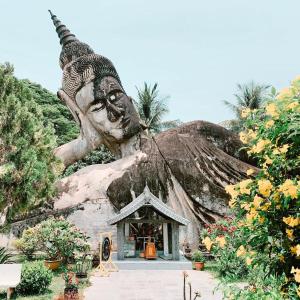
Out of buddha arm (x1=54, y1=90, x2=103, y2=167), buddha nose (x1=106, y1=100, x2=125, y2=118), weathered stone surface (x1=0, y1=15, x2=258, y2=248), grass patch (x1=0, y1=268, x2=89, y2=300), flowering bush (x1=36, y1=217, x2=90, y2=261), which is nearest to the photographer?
grass patch (x1=0, y1=268, x2=89, y2=300)

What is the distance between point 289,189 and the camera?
2.62 meters

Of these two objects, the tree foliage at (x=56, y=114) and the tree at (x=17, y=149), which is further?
the tree foliage at (x=56, y=114)

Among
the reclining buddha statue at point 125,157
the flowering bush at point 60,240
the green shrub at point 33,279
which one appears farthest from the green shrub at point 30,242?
the green shrub at point 33,279

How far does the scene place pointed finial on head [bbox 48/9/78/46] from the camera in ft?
64.1

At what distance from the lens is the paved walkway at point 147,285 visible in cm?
814

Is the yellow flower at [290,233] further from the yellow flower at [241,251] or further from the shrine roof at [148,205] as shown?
the shrine roof at [148,205]

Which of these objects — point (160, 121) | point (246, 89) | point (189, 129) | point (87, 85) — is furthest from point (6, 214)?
point (246, 89)

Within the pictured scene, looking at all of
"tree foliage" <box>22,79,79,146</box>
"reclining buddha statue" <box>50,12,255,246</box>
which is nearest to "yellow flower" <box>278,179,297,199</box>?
"reclining buddha statue" <box>50,12,255,246</box>

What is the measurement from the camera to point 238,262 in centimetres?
1062

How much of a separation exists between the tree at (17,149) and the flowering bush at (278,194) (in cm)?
689

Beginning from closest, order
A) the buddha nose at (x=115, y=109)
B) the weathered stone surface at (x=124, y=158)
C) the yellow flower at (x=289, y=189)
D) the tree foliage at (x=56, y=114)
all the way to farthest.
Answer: the yellow flower at (x=289, y=189) → the weathered stone surface at (x=124, y=158) → the buddha nose at (x=115, y=109) → the tree foliage at (x=56, y=114)

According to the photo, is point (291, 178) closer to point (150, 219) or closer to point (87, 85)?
point (150, 219)

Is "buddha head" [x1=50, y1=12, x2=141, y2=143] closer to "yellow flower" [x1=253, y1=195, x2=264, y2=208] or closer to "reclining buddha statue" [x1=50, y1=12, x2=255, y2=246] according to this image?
"reclining buddha statue" [x1=50, y1=12, x2=255, y2=246]

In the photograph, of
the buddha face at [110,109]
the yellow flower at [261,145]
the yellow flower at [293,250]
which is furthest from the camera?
the buddha face at [110,109]
